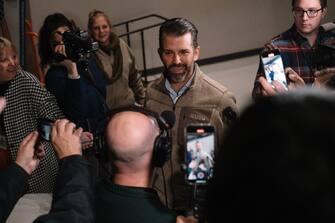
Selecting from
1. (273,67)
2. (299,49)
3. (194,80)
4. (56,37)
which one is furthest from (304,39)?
(56,37)

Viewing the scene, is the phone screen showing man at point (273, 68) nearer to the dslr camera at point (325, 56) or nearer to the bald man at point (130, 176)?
the dslr camera at point (325, 56)

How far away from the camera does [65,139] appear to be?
125 centimetres

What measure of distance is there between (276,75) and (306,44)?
1.61ft

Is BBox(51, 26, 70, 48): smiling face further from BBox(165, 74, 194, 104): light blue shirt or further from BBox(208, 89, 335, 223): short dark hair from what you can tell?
BBox(208, 89, 335, 223): short dark hair

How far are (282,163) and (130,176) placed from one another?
2.76ft

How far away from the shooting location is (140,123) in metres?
1.29

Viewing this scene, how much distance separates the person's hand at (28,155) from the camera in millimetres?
1376

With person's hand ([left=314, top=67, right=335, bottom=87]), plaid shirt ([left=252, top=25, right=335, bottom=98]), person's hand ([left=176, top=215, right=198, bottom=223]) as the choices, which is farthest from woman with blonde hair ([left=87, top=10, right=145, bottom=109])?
person's hand ([left=176, top=215, right=198, bottom=223])

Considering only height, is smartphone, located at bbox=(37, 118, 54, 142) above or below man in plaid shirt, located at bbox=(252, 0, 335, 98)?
below

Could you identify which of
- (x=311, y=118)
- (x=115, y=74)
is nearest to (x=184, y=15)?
(x=115, y=74)

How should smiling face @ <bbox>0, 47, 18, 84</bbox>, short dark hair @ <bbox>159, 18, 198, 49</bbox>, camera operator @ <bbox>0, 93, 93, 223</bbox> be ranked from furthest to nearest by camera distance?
smiling face @ <bbox>0, 47, 18, 84</bbox>
short dark hair @ <bbox>159, 18, 198, 49</bbox>
camera operator @ <bbox>0, 93, 93, 223</bbox>

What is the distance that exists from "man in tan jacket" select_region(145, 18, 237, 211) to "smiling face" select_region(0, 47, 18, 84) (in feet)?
2.17

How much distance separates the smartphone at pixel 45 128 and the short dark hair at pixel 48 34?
1168 mm

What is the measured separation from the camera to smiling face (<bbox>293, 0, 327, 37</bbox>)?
7.04ft
